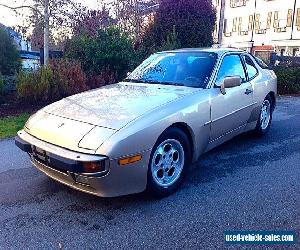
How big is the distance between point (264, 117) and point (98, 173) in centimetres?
376

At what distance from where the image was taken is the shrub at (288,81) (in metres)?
11.7

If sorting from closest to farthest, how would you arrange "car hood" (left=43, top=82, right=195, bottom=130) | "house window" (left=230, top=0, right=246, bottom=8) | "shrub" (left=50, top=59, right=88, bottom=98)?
"car hood" (left=43, top=82, right=195, bottom=130) → "shrub" (left=50, top=59, right=88, bottom=98) → "house window" (left=230, top=0, right=246, bottom=8)

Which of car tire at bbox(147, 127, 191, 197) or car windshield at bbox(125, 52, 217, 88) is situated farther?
car windshield at bbox(125, 52, 217, 88)

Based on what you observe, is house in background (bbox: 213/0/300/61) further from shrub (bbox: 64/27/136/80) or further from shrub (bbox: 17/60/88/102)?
shrub (bbox: 17/60/88/102)

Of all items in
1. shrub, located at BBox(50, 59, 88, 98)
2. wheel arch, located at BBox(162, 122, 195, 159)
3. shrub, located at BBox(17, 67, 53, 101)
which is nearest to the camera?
wheel arch, located at BBox(162, 122, 195, 159)

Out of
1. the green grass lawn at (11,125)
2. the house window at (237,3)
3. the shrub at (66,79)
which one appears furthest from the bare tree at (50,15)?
the house window at (237,3)

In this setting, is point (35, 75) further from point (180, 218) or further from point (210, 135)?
point (180, 218)

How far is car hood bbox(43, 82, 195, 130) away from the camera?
310cm

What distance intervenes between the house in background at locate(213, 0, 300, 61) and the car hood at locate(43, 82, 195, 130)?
29.1 meters

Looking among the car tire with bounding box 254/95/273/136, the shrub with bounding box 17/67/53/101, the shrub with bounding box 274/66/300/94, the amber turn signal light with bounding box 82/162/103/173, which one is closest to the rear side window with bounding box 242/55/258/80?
the car tire with bounding box 254/95/273/136

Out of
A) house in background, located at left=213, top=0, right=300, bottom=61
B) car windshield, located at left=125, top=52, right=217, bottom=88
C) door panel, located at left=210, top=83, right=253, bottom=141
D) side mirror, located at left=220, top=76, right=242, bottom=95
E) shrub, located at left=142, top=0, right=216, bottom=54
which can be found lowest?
door panel, located at left=210, top=83, right=253, bottom=141

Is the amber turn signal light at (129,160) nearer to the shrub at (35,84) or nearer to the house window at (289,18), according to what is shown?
the shrub at (35,84)

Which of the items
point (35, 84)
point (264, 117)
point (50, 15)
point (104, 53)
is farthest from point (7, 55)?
point (264, 117)

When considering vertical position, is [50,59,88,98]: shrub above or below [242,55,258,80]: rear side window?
below
